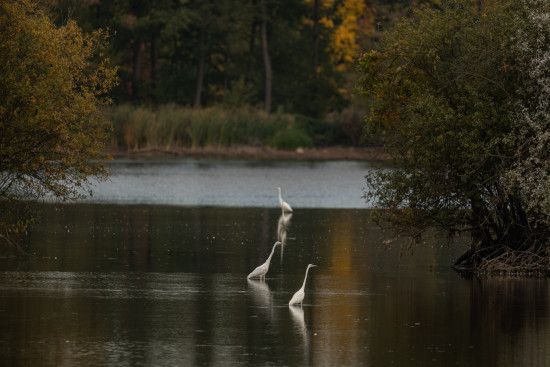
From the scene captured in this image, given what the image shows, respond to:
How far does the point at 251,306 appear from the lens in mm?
14680

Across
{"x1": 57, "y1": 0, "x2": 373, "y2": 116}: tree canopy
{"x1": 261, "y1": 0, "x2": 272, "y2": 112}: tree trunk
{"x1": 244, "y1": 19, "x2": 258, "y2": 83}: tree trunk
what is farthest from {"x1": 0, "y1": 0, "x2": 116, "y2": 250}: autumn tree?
{"x1": 244, "y1": 19, "x2": 258, "y2": 83}: tree trunk

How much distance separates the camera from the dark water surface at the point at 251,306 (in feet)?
37.6

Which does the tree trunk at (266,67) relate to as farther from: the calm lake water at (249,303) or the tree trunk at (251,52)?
the calm lake water at (249,303)

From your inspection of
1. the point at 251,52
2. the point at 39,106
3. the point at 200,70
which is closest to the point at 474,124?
the point at 39,106

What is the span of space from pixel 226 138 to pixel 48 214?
1413 inches

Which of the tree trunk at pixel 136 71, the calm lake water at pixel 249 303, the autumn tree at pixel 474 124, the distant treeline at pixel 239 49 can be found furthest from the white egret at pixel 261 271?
the tree trunk at pixel 136 71

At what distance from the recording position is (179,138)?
6469 cm

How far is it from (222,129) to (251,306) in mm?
50901

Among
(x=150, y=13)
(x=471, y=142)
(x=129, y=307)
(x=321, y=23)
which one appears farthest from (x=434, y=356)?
(x=321, y=23)

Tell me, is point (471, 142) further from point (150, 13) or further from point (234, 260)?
point (150, 13)

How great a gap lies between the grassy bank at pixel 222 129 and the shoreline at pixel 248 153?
1.35ft

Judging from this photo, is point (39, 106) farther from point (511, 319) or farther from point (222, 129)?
point (222, 129)

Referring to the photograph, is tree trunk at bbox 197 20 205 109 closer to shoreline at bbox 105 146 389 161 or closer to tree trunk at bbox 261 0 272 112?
tree trunk at bbox 261 0 272 112

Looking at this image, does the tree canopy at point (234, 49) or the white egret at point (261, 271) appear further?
the tree canopy at point (234, 49)
